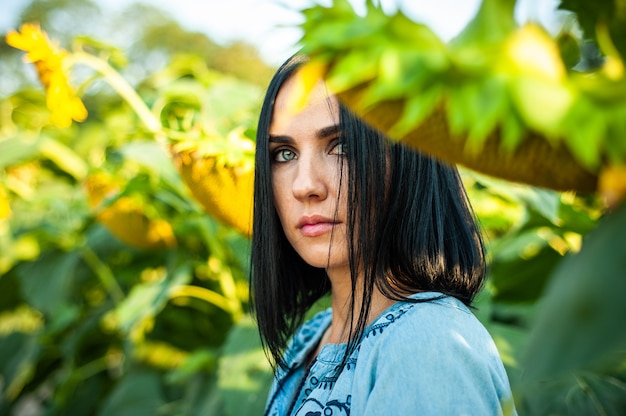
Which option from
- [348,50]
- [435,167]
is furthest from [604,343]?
[435,167]

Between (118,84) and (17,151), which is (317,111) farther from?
(17,151)

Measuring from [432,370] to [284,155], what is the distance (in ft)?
1.25

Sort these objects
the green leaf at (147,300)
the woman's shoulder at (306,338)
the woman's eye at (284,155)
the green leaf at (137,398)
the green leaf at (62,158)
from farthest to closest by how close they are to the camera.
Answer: the green leaf at (62,158)
the green leaf at (137,398)
the green leaf at (147,300)
the woman's shoulder at (306,338)
the woman's eye at (284,155)

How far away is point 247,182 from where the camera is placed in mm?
1040

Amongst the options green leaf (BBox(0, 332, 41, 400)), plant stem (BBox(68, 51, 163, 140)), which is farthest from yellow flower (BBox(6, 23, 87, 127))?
green leaf (BBox(0, 332, 41, 400))

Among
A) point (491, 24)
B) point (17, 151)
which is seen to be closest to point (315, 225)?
point (491, 24)

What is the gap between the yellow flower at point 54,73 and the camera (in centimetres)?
120

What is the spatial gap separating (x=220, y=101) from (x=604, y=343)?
60.0 inches

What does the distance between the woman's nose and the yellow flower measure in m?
0.58

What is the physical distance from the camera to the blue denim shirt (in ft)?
1.96

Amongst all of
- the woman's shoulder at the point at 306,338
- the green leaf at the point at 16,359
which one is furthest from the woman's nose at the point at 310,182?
the green leaf at the point at 16,359

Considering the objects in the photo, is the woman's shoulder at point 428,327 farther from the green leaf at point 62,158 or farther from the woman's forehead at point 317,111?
the green leaf at point 62,158

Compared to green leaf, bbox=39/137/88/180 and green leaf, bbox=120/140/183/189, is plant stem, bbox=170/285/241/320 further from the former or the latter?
green leaf, bbox=39/137/88/180

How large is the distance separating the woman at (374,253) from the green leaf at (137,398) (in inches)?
39.7
